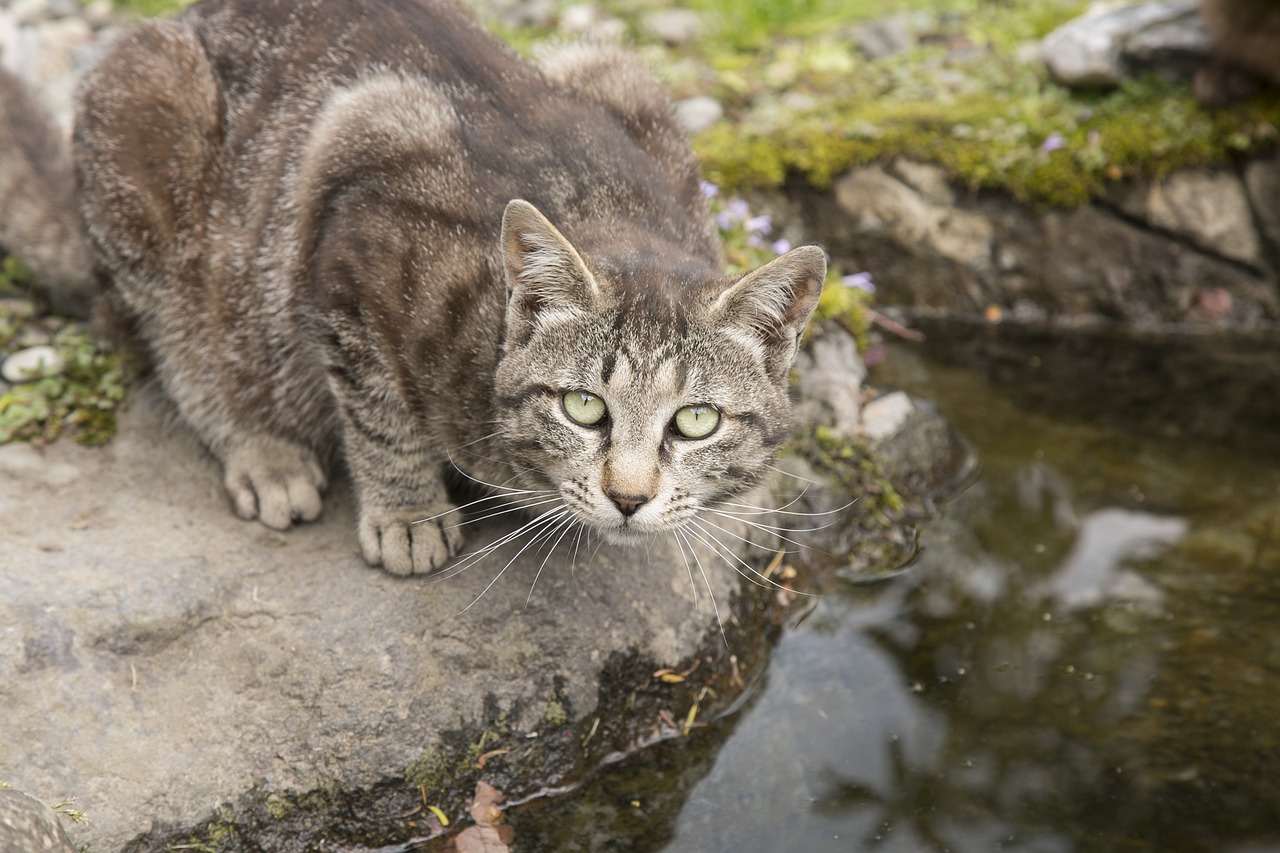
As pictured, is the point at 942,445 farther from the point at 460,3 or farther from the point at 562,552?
the point at 460,3

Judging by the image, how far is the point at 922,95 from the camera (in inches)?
283

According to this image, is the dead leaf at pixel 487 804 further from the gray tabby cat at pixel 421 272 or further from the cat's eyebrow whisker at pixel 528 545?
the gray tabby cat at pixel 421 272

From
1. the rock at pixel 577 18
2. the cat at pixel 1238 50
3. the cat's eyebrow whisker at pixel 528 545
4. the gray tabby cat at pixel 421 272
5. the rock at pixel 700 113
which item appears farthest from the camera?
the rock at pixel 577 18

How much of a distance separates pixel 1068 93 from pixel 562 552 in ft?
14.8

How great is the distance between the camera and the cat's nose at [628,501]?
331 cm

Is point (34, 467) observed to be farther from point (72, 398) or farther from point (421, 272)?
point (421, 272)

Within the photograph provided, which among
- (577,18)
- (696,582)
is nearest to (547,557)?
(696,582)

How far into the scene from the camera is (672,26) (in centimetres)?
819

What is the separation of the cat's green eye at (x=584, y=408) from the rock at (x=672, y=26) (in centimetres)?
532

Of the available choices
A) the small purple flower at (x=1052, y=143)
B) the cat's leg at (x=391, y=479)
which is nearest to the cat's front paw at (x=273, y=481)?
the cat's leg at (x=391, y=479)

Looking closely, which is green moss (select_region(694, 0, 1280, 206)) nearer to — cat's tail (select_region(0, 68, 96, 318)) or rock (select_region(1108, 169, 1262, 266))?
rock (select_region(1108, 169, 1262, 266))

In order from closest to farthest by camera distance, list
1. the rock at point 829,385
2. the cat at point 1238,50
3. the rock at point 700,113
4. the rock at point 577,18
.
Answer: the rock at point 829,385
the cat at point 1238,50
the rock at point 700,113
the rock at point 577,18

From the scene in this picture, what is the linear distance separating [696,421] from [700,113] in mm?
4018

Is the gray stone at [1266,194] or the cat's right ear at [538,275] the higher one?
the cat's right ear at [538,275]
